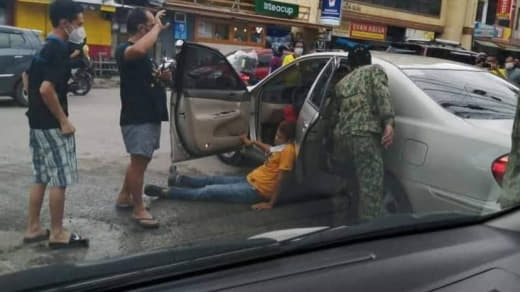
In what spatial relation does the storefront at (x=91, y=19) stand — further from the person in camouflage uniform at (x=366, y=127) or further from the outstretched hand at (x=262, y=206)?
the person in camouflage uniform at (x=366, y=127)

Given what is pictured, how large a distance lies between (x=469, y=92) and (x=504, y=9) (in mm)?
33084

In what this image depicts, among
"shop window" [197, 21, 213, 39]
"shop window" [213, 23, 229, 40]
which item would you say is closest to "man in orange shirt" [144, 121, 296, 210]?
"shop window" [197, 21, 213, 39]

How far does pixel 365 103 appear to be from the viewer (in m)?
4.31

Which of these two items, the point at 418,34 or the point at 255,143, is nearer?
the point at 255,143

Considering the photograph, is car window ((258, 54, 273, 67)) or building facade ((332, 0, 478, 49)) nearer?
car window ((258, 54, 273, 67))

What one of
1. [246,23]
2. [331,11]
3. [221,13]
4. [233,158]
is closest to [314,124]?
[233,158]

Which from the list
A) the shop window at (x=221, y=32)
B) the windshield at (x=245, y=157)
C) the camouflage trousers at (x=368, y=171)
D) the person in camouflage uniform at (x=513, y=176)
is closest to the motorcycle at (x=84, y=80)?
the shop window at (x=221, y=32)

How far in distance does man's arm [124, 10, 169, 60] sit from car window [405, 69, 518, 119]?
1846 mm

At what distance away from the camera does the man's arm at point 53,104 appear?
367 centimetres

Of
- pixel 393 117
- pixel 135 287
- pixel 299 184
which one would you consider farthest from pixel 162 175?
pixel 135 287

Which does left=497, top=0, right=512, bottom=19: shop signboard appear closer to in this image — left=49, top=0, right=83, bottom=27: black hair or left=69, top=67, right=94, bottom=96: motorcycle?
left=69, top=67, right=94, bottom=96: motorcycle

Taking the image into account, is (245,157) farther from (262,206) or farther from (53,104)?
(53,104)

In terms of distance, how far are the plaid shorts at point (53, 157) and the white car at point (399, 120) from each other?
142 cm

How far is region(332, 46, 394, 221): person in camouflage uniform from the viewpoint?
4199mm
